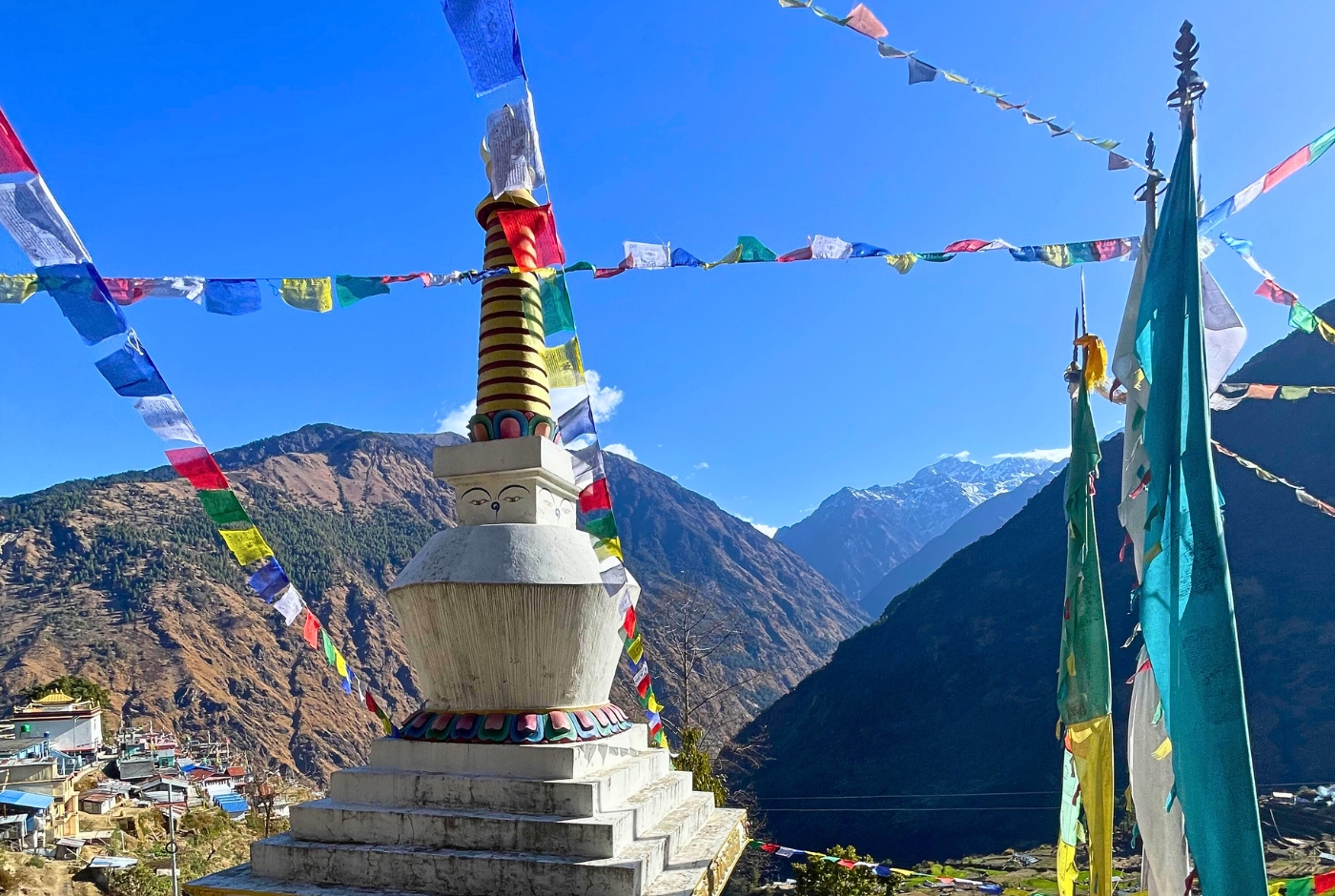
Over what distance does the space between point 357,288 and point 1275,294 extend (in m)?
5.50

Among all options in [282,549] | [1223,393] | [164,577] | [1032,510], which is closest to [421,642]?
[1223,393]

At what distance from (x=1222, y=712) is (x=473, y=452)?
14.7ft

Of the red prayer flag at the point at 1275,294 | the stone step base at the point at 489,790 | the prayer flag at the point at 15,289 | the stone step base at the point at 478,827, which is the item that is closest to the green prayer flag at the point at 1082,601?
the red prayer flag at the point at 1275,294

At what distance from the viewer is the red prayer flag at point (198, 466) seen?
4301 mm

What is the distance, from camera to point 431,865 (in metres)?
4.54

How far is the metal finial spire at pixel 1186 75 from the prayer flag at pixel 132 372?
4.62m

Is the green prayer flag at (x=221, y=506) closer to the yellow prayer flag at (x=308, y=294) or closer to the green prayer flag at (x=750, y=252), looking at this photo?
the yellow prayer flag at (x=308, y=294)

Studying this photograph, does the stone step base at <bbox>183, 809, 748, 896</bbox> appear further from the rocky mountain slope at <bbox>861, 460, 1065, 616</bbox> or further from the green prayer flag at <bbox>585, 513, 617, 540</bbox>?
the rocky mountain slope at <bbox>861, 460, 1065, 616</bbox>

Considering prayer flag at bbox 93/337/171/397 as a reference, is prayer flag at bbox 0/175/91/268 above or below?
above

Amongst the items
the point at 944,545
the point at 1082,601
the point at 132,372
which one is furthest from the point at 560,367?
the point at 944,545

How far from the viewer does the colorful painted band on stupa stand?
16.6 ft

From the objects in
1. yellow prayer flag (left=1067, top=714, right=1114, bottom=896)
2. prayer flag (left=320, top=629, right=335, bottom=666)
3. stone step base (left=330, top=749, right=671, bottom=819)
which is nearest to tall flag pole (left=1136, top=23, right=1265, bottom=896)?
yellow prayer flag (left=1067, top=714, right=1114, bottom=896)

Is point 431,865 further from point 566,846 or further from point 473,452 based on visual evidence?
point 473,452

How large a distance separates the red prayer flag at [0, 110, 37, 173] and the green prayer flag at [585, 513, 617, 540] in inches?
126
